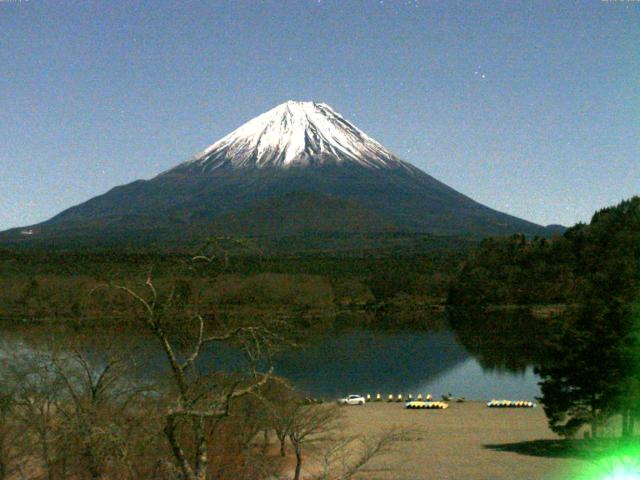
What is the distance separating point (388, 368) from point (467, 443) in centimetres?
2317

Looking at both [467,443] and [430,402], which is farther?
[430,402]

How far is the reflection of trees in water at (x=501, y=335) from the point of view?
48656 mm

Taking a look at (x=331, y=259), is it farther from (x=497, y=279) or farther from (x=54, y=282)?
(x=54, y=282)

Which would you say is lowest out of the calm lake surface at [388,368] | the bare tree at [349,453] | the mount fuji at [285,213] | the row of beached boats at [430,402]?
the calm lake surface at [388,368]

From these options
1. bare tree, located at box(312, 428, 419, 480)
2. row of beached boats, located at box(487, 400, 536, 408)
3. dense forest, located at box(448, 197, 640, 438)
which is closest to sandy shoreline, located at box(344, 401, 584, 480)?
row of beached boats, located at box(487, 400, 536, 408)

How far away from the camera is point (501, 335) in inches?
2416

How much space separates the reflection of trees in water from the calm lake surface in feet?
3.06

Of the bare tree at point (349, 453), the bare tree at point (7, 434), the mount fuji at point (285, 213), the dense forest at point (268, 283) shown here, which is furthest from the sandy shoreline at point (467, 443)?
the mount fuji at point (285, 213)

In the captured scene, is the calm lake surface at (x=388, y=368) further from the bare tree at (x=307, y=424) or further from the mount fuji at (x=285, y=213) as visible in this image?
the mount fuji at (x=285, y=213)

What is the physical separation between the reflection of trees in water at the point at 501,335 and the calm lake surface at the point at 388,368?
36.7 inches

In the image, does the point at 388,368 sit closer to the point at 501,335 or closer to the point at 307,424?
the point at 501,335

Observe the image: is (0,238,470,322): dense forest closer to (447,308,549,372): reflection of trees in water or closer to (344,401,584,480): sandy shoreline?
(447,308,549,372): reflection of trees in water

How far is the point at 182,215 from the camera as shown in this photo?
172 metres

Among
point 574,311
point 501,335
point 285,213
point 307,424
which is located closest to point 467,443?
point 574,311
